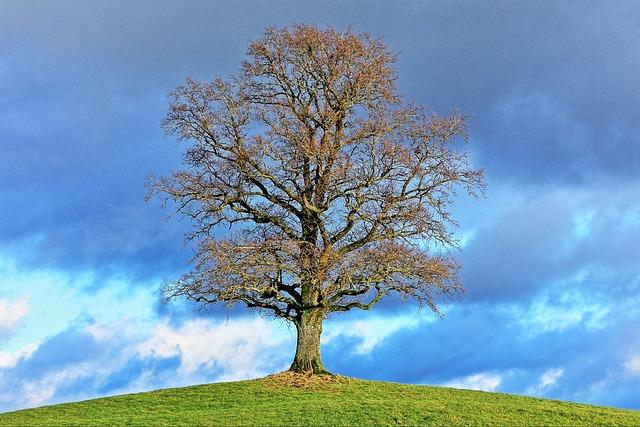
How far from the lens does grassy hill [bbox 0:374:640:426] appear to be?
2689 centimetres

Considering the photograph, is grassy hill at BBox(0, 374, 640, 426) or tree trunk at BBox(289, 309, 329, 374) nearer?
grassy hill at BBox(0, 374, 640, 426)

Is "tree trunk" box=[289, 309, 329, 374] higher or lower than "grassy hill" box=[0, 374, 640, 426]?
higher

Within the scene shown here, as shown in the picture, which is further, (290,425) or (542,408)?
(542,408)

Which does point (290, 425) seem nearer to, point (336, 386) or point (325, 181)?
Result: point (336, 386)

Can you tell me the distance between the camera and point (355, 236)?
36406 mm

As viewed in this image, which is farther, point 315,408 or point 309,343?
point 309,343

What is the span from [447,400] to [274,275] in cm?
889

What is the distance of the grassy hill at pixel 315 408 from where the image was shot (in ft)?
88.2

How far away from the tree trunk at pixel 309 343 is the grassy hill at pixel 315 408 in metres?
0.73

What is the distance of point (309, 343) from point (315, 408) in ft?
25.4

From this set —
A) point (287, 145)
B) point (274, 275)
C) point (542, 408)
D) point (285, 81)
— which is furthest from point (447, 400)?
point (285, 81)

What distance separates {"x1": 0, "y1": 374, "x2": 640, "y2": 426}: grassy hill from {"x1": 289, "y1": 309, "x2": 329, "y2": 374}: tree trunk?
731mm

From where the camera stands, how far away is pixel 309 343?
117 ft

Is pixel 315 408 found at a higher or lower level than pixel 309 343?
lower
